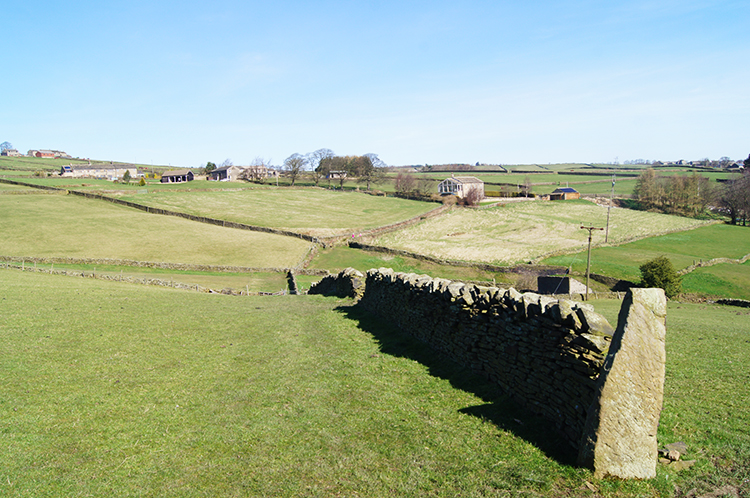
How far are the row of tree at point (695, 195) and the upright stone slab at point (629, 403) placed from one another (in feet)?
358

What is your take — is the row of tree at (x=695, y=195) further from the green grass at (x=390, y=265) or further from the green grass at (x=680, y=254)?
the green grass at (x=390, y=265)

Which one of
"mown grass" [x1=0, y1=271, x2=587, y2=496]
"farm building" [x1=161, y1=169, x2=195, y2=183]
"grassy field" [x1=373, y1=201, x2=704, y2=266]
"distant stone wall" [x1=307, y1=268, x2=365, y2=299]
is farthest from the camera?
"farm building" [x1=161, y1=169, x2=195, y2=183]

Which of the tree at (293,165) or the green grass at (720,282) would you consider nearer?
the green grass at (720,282)

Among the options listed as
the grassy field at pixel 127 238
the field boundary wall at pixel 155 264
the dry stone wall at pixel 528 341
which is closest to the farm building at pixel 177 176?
the grassy field at pixel 127 238

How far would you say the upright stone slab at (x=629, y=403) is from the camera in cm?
700

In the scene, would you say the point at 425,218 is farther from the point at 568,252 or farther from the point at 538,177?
the point at 538,177

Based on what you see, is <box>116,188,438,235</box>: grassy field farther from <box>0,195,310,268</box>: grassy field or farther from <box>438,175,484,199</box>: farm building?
<box>438,175,484,199</box>: farm building

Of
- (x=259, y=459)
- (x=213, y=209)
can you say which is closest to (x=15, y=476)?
(x=259, y=459)

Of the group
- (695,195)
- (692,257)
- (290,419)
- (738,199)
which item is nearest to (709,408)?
(290,419)

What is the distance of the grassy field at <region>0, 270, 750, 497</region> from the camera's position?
7.10m

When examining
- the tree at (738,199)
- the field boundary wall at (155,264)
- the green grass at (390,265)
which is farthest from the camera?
the tree at (738,199)

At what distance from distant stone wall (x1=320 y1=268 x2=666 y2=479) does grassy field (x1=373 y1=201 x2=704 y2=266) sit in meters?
50.0

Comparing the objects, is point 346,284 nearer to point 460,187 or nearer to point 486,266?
point 486,266

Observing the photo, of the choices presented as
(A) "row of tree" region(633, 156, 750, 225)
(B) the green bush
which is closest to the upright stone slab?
(B) the green bush
